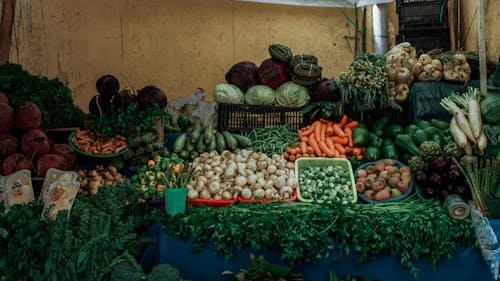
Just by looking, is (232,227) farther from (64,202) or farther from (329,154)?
(329,154)

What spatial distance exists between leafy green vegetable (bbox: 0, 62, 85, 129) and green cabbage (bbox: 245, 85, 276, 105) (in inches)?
74.6

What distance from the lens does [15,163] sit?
4.55 m

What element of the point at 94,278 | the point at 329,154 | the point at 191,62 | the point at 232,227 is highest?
the point at 191,62

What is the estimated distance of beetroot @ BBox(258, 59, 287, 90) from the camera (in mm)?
6117

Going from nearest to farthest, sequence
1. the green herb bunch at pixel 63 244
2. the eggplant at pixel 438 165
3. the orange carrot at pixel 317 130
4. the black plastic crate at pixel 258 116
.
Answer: the green herb bunch at pixel 63 244, the eggplant at pixel 438 165, the orange carrot at pixel 317 130, the black plastic crate at pixel 258 116

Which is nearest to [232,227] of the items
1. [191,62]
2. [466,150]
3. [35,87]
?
[466,150]

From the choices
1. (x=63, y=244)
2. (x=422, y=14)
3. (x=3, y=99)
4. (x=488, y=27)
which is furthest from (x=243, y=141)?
(x=422, y=14)

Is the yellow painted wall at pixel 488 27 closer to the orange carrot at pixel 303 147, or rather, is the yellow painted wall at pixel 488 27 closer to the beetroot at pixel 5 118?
the orange carrot at pixel 303 147

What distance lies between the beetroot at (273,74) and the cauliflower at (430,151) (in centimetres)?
188

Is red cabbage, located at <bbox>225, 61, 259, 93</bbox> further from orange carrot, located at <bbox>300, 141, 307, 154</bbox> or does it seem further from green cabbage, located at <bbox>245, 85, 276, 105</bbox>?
orange carrot, located at <bbox>300, 141, 307, 154</bbox>

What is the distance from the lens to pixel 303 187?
4.77 metres

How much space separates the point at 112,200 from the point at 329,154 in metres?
2.24

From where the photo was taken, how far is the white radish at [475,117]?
15.7ft

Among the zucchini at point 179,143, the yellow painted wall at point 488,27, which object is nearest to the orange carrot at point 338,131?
the zucchini at point 179,143
